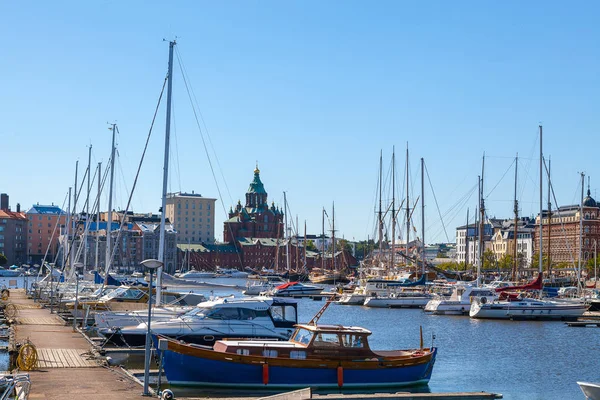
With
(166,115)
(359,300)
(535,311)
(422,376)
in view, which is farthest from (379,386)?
(359,300)

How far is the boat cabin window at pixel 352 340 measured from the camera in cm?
3098

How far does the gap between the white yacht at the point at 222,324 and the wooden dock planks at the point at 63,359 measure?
3.53 m

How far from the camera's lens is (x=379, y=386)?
3119 centimetres

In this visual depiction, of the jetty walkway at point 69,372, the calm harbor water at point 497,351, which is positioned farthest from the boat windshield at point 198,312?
the calm harbor water at point 497,351

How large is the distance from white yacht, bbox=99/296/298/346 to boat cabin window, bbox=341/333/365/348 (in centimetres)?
655

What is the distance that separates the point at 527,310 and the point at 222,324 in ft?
A: 131

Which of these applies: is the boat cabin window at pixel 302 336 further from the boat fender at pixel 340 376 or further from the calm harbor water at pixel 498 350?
the calm harbor water at pixel 498 350

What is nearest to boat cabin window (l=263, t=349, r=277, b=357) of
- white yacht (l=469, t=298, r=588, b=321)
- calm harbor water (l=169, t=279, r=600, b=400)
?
calm harbor water (l=169, t=279, r=600, b=400)

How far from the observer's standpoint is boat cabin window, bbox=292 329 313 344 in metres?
31.1

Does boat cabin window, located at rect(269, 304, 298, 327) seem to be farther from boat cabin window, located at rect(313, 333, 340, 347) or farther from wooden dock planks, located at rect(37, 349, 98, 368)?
wooden dock planks, located at rect(37, 349, 98, 368)

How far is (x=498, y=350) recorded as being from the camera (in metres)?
50.0

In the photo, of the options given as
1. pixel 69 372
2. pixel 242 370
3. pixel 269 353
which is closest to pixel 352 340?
pixel 269 353

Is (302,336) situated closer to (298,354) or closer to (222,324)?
(298,354)

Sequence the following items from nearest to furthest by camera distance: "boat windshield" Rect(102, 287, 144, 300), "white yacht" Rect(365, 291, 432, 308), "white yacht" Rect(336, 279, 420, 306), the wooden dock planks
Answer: the wooden dock planks, "boat windshield" Rect(102, 287, 144, 300), "white yacht" Rect(365, 291, 432, 308), "white yacht" Rect(336, 279, 420, 306)
